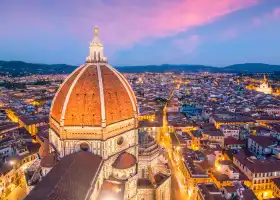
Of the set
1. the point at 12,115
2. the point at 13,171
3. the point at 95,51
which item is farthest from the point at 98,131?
the point at 12,115

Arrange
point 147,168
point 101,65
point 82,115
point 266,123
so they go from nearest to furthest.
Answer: point 82,115 < point 101,65 < point 147,168 < point 266,123

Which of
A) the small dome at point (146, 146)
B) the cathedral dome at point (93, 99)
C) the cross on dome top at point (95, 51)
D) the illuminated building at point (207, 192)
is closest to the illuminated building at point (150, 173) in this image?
the small dome at point (146, 146)

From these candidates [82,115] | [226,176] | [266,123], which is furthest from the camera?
[266,123]

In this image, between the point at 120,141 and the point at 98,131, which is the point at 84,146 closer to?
the point at 98,131

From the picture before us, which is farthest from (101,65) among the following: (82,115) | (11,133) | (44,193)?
(11,133)

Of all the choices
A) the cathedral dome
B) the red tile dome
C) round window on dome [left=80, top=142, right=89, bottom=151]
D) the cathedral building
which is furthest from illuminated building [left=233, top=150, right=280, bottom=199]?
round window on dome [left=80, top=142, right=89, bottom=151]

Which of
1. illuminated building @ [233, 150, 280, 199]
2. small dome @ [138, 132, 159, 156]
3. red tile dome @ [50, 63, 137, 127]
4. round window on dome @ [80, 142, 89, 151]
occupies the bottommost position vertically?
illuminated building @ [233, 150, 280, 199]

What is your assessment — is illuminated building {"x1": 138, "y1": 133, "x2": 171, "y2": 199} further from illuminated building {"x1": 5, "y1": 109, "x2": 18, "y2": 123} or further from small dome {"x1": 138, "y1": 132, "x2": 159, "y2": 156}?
illuminated building {"x1": 5, "y1": 109, "x2": 18, "y2": 123}

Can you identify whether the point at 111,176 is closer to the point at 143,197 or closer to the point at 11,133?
the point at 143,197
